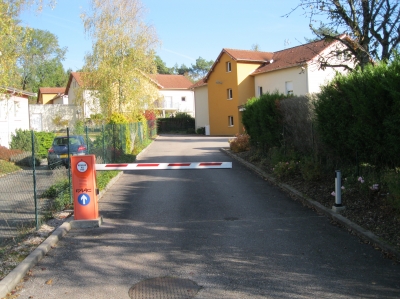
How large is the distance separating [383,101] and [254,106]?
10.9 m

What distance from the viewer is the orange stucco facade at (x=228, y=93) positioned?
42.4m

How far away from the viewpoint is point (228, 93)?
147ft

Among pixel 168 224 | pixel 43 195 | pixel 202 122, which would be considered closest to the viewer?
pixel 168 224

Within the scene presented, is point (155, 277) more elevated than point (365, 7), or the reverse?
point (365, 7)

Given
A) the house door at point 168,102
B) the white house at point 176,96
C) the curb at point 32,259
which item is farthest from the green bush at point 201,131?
the curb at point 32,259

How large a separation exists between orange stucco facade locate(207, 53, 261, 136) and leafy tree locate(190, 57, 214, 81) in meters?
71.3

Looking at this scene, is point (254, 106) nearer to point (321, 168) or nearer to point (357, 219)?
point (321, 168)

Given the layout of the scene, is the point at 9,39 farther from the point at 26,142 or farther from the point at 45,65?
the point at 45,65

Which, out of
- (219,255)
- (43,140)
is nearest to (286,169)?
(219,255)

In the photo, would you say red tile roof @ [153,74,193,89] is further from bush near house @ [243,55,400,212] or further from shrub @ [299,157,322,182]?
shrub @ [299,157,322,182]

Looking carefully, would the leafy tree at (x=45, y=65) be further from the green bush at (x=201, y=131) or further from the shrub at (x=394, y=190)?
the shrub at (x=394, y=190)

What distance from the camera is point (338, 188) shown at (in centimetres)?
847

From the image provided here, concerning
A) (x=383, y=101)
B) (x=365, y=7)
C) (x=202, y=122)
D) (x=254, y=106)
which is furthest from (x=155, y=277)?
(x=202, y=122)

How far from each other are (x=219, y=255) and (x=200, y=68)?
115 m
